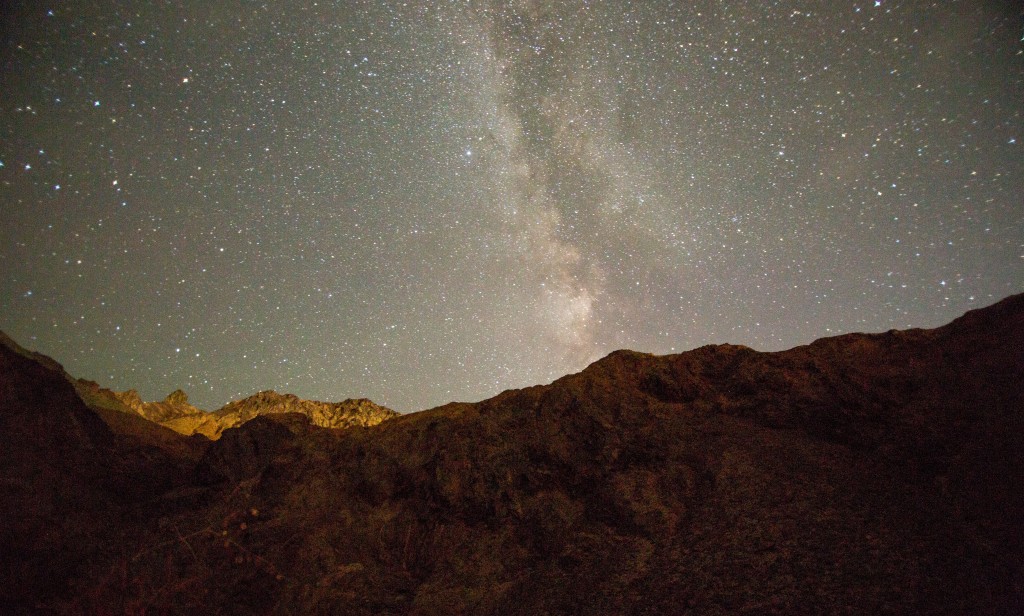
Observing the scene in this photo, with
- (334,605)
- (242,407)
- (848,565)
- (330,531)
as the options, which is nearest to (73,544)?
(330,531)

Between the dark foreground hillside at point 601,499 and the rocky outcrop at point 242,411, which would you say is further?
the rocky outcrop at point 242,411

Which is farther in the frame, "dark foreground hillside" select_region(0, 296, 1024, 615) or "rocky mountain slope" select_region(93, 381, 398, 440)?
"rocky mountain slope" select_region(93, 381, 398, 440)

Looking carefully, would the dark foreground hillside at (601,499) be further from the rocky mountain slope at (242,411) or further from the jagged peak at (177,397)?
the jagged peak at (177,397)

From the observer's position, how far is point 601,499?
9.61 meters

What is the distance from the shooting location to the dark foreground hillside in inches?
273

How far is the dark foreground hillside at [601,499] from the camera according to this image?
693 centimetres

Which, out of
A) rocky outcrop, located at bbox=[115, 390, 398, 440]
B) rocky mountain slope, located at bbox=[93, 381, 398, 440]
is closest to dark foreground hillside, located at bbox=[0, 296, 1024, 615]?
rocky mountain slope, located at bbox=[93, 381, 398, 440]

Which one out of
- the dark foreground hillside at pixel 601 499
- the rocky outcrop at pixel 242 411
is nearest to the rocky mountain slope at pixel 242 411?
the rocky outcrop at pixel 242 411

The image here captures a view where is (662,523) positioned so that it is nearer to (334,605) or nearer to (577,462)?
(577,462)

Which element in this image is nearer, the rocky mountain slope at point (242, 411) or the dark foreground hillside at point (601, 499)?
the dark foreground hillside at point (601, 499)

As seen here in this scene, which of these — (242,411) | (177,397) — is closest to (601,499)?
(242,411)

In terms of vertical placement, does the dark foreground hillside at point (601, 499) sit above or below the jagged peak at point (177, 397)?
below

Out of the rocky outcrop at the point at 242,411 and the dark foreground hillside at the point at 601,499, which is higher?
the rocky outcrop at the point at 242,411

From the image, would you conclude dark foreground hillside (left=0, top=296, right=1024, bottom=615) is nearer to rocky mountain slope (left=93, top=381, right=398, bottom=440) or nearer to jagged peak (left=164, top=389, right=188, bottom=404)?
rocky mountain slope (left=93, top=381, right=398, bottom=440)
